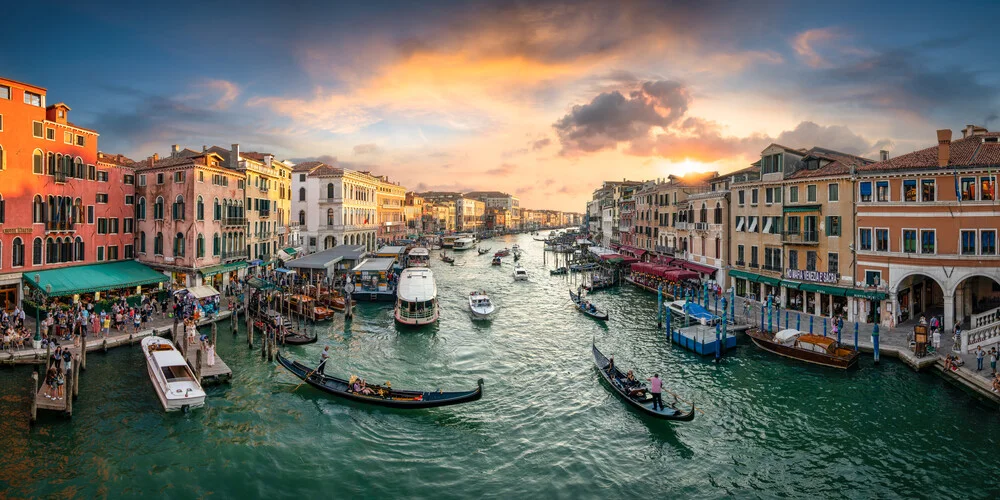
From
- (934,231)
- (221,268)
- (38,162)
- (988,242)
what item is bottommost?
(221,268)

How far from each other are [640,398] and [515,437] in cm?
585

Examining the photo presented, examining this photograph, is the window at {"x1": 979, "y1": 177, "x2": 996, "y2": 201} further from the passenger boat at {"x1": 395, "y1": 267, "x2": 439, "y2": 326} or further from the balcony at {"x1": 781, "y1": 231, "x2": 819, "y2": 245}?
the passenger boat at {"x1": 395, "y1": 267, "x2": 439, "y2": 326}

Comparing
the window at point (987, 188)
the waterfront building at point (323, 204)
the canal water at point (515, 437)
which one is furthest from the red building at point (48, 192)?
the window at point (987, 188)

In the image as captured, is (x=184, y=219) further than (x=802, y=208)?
Yes

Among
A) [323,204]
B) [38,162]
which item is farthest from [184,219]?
[323,204]

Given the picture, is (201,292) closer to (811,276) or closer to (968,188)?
(811,276)

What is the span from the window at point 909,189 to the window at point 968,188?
80.9 inches

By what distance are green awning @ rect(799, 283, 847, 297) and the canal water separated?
677cm

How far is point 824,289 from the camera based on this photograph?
31.8m

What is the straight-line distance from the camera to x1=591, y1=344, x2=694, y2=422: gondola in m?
19.1

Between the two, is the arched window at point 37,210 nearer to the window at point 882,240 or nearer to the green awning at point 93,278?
the green awning at point 93,278

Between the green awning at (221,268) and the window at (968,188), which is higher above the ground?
the window at (968,188)

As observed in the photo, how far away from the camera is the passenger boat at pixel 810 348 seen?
24766mm

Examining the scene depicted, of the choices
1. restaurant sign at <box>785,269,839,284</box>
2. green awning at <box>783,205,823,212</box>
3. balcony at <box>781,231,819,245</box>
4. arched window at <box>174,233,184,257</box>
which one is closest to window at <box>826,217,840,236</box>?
balcony at <box>781,231,819,245</box>
